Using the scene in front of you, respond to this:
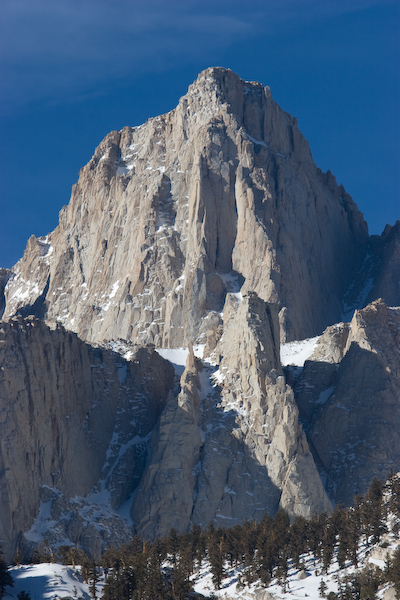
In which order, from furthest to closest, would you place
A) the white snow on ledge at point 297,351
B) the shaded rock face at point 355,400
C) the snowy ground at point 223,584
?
the white snow on ledge at point 297,351 → the shaded rock face at point 355,400 → the snowy ground at point 223,584

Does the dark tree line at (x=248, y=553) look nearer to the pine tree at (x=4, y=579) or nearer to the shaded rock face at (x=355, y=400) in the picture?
the pine tree at (x=4, y=579)

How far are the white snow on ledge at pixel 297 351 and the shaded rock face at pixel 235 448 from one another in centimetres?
976

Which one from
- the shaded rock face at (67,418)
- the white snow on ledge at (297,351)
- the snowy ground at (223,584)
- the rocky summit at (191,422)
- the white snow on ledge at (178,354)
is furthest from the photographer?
the white snow on ledge at (178,354)

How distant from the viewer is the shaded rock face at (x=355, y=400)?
157500 millimetres

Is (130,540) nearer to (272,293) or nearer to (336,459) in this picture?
(336,459)

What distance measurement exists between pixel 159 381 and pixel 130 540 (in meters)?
29.3

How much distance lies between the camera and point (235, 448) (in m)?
156

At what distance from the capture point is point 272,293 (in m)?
190

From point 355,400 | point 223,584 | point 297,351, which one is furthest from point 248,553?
point 297,351

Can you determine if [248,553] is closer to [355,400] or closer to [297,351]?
[355,400]

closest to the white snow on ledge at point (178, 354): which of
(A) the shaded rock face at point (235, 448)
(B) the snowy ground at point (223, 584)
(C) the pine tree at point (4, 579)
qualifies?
(A) the shaded rock face at point (235, 448)

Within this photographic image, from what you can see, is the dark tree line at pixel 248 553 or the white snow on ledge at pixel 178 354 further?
the white snow on ledge at pixel 178 354

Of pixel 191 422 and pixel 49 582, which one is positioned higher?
pixel 191 422

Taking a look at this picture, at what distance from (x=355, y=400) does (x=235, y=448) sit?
17.9 metres
